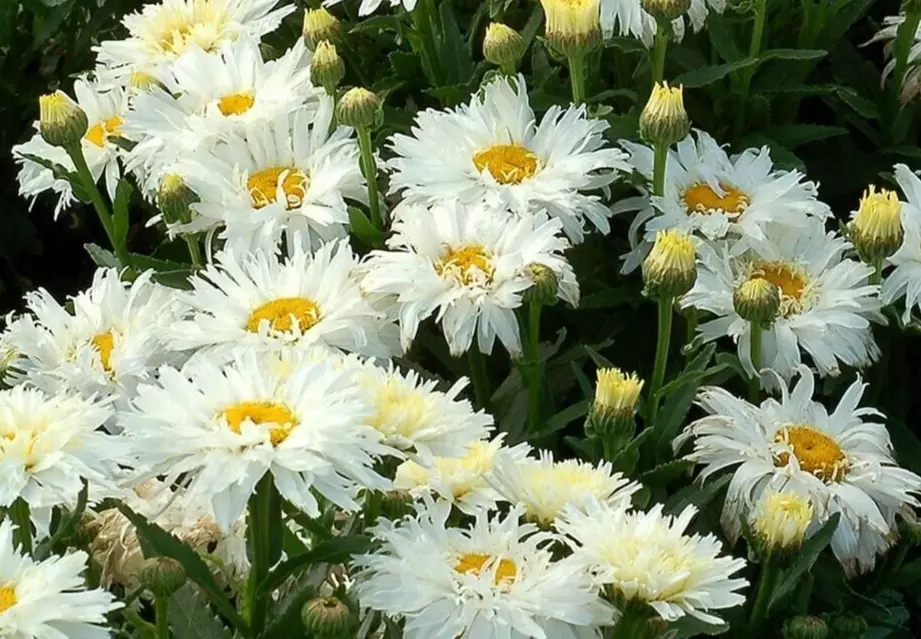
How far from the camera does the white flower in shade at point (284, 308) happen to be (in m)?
1.29

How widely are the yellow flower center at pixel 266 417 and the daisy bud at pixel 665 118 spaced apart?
579 millimetres

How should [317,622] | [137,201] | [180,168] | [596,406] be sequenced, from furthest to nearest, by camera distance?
[137,201]
[180,168]
[596,406]
[317,622]

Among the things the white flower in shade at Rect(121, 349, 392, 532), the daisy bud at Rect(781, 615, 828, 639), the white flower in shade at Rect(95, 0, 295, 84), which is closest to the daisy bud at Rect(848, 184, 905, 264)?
the daisy bud at Rect(781, 615, 828, 639)

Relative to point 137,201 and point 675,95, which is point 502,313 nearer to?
point 675,95

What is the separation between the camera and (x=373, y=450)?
3.24 ft

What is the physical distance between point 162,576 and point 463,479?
277mm

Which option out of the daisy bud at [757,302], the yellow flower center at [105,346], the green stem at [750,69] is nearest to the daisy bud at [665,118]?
the daisy bud at [757,302]

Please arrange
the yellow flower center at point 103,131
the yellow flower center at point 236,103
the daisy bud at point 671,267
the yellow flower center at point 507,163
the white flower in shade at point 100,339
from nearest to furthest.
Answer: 1. the daisy bud at point 671,267
2. the white flower in shade at point 100,339
3. the yellow flower center at point 507,163
4. the yellow flower center at point 236,103
5. the yellow flower center at point 103,131

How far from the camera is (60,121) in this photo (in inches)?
→ 58.6

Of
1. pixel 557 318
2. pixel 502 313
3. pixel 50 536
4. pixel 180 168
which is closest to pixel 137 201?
pixel 180 168

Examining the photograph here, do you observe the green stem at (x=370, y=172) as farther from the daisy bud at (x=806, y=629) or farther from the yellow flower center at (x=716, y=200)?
the daisy bud at (x=806, y=629)

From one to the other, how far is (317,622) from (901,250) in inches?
35.4

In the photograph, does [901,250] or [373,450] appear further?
[901,250]

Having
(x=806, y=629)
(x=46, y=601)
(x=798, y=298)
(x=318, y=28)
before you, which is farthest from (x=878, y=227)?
(x=46, y=601)
